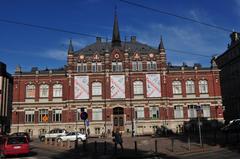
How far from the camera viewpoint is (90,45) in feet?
198

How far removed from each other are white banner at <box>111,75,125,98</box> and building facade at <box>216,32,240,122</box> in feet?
93.7

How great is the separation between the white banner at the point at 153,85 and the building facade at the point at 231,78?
22.6 m

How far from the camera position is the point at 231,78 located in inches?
2896

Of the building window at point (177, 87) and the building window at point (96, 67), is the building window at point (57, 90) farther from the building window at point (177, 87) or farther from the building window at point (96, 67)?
the building window at point (177, 87)

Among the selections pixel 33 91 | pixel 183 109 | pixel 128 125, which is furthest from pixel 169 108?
pixel 33 91

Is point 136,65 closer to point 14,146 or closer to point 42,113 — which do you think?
point 42,113

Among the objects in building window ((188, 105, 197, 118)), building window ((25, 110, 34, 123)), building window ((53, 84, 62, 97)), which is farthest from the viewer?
building window ((53, 84, 62, 97))

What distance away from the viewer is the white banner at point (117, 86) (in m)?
54.8

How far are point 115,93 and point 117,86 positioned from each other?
136 cm

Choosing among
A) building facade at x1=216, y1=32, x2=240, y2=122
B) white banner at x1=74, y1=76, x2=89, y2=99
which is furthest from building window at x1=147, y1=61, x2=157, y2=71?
building facade at x1=216, y1=32, x2=240, y2=122

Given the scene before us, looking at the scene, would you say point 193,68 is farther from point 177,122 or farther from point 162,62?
point 177,122

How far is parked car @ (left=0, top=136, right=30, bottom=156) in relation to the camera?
22734 mm

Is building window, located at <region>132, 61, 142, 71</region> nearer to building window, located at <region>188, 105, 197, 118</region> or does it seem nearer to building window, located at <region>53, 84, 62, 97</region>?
building window, located at <region>188, 105, 197, 118</region>

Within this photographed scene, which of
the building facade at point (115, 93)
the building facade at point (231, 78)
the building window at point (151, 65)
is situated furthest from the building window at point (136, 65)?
the building facade at point (231, 78)
